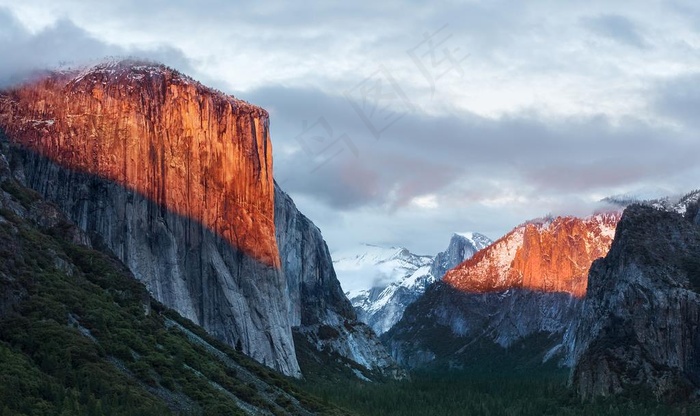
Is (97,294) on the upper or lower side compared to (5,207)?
lower

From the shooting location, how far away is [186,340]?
154 meters

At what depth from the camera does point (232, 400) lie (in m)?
137

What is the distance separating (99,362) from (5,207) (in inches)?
1289

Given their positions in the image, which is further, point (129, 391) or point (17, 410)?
point (129, 391)

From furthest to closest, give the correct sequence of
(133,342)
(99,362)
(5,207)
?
(5,207) < (133,342) < (99,362)

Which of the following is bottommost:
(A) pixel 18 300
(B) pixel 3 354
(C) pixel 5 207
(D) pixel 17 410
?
(D) pixel 17 410

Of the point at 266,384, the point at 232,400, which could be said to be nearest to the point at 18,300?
the point at 232,400

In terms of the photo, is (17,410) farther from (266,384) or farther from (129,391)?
(266,384)

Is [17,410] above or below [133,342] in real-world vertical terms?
below

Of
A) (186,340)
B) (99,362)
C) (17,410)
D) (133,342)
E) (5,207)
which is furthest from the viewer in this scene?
(186,340)

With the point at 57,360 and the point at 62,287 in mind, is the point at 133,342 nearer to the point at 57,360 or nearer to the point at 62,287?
the point at 62,287

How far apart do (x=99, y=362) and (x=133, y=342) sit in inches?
528

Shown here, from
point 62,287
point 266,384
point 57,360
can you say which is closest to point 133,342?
point 62,287

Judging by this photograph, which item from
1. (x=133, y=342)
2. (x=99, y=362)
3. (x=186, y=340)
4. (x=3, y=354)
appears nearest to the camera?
(x=3, y=354)
